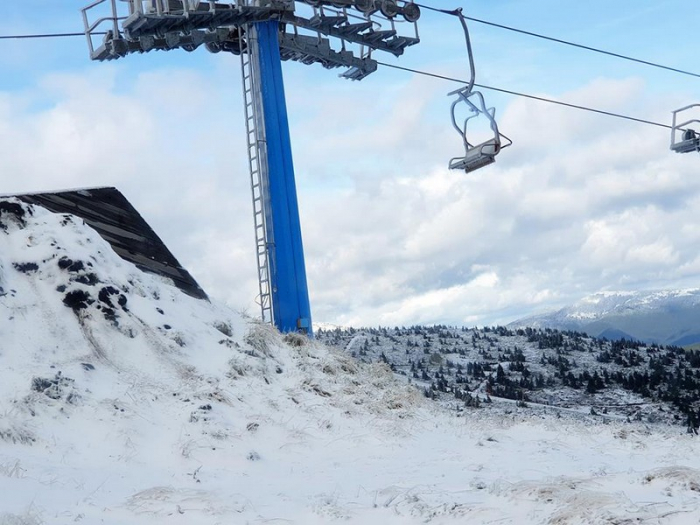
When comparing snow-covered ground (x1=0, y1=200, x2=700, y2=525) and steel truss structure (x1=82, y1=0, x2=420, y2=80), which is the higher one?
steel truss structure (x1=82, y1=0, x2=420, y2=80)

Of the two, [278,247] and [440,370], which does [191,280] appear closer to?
[278,247]

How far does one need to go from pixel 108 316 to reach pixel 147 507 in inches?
226

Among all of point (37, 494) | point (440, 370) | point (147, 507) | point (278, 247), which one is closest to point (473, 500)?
point (147, 507)

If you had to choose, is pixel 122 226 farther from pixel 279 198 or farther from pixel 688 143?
pixel 688 143

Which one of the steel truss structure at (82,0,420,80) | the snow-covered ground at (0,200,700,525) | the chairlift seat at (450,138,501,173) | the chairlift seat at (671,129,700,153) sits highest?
the steel truss structure at (82,0,420,80)

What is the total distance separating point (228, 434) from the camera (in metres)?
10.4

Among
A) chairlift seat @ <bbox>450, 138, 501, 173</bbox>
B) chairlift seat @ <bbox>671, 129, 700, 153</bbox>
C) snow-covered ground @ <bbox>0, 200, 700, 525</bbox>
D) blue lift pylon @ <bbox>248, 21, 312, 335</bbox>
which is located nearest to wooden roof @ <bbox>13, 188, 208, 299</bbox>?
snow-covered ground @ <bbox>0, 200, 700, 525</bbox>

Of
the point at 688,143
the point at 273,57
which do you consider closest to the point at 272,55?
the point at 273,57

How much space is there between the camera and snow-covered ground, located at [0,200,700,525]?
25.0ft

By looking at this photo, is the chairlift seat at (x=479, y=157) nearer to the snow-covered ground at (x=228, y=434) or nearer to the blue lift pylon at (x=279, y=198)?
the snow-covered ground at (x=228, y=434)

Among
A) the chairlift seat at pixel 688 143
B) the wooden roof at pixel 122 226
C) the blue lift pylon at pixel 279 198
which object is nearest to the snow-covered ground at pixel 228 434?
the wooden roof at pixel 122 226

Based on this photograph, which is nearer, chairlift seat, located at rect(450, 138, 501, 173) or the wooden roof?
chairlift seat, located at rect(450, 138, 501, 173)

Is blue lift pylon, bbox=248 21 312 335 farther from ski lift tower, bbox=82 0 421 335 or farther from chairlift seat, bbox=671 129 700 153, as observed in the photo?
chairlift seat, bbox=671 129 700 153

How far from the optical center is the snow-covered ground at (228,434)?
7629 mm
